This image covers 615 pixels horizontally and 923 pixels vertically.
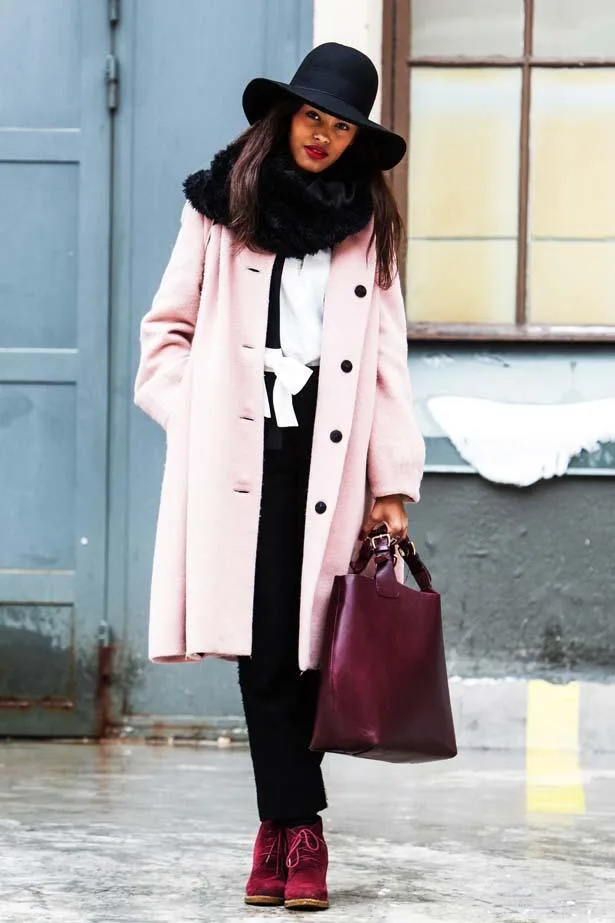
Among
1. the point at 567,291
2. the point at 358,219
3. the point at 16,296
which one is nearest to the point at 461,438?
the point at 567,291

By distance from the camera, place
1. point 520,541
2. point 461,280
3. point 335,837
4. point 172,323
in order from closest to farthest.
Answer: point 172,323, point 335,837, point 520,541, point 461,280

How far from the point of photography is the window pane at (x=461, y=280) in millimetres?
6000

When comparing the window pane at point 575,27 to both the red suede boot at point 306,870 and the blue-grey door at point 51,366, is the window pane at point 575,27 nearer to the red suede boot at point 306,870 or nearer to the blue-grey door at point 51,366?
the blue-grey door at point 51,366

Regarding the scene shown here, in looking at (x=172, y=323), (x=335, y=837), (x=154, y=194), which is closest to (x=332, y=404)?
(x=172, y=323)

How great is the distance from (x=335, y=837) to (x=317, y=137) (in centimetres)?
183

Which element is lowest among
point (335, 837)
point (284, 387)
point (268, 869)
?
point (335, 837)

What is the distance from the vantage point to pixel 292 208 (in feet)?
11.9

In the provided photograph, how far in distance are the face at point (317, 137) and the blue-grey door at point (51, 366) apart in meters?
2.33

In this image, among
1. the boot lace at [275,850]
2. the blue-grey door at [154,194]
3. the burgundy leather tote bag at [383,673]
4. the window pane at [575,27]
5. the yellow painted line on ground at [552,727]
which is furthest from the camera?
the window pane at [575,27]

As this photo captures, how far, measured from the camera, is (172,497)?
11.9 feet

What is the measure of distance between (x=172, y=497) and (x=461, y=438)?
2.37m

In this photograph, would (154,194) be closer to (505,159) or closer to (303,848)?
(505,159)

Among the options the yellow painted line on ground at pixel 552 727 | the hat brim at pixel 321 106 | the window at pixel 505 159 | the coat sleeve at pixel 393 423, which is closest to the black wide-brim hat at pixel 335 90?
the hat brim at pixel 321 106

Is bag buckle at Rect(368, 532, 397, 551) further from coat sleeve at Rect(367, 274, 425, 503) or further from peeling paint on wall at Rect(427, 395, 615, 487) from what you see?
peeling paint on wall at Rect(427, 395, 615, 487)
